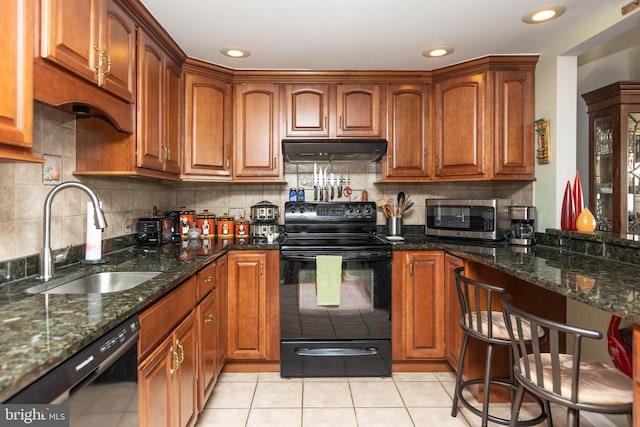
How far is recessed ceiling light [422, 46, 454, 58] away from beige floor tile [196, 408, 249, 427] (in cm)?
249

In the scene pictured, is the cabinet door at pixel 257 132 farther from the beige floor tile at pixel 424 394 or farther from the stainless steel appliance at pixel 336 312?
the beige floor tile at pixel 424 394

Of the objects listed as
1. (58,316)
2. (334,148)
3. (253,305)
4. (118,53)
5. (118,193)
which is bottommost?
(253,305)

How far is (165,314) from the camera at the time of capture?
146cm

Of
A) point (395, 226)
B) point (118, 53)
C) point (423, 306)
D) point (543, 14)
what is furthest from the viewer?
point (395, 226)

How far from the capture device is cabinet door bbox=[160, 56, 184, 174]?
2.36 meters

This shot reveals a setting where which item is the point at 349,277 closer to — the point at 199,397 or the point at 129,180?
the point at 199,397

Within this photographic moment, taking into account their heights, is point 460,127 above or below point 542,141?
above

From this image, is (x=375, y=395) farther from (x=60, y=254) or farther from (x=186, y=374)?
(x=60, y=254)

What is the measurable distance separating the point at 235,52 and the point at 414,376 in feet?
8.17

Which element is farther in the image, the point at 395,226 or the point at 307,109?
the point at 395,226

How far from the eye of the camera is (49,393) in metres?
0.80

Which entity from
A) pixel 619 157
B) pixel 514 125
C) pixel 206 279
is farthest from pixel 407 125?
pixel 206 279

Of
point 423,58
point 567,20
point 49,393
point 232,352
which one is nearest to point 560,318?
point 567,20

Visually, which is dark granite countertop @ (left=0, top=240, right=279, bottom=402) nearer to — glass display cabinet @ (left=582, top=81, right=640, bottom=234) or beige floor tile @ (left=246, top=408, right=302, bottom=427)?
beige floor tile @ (left=246, top=408, right=302, bottom=427)
